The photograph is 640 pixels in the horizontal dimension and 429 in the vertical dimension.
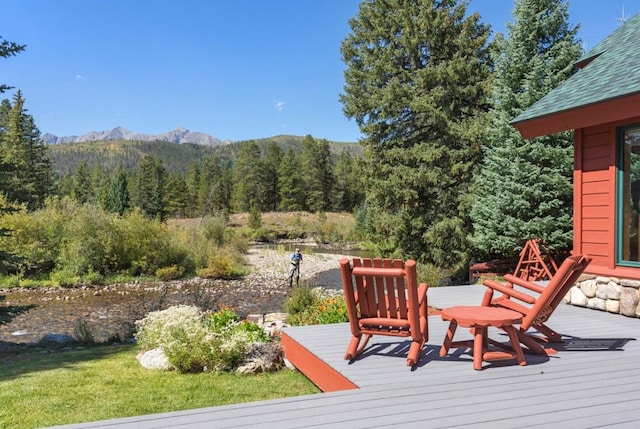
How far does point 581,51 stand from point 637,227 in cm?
697

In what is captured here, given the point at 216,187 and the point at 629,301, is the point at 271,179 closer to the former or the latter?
the point at 216,187

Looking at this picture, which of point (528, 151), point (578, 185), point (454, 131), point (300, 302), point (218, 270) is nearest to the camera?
point (578, 185)

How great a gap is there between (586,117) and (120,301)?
532 inches

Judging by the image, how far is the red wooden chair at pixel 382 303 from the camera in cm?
354

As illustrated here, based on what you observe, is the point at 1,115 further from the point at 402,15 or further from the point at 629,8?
the point at 629,8

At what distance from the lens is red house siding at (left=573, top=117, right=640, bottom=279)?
5.35 meters

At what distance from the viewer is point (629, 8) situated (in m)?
10.9

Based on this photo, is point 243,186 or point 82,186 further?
point 82,186

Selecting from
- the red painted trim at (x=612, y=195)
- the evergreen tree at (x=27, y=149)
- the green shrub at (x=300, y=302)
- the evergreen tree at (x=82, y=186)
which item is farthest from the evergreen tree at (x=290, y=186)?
the red painted trim at (x=612, y=195)

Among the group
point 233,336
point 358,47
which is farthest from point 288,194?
point 233,336

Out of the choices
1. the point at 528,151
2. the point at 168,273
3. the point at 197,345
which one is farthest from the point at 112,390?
the point at 168,273

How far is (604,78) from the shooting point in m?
5.68

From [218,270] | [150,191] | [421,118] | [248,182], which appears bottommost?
[218,270]

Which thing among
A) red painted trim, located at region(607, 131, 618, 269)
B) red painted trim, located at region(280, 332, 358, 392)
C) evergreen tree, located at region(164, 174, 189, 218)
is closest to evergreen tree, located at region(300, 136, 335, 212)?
evergreen tree, located at region(164, 174, 189, 218)
